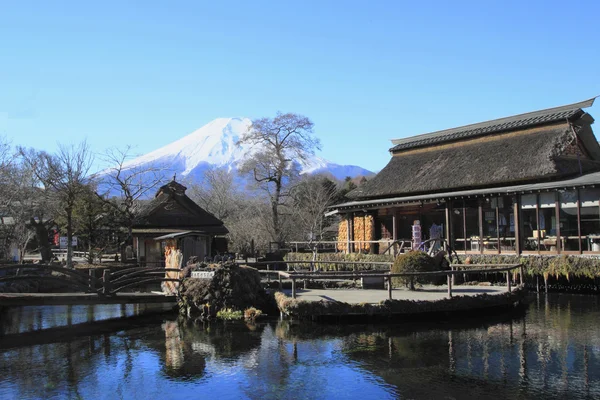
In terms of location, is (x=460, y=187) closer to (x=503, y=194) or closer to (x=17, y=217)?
(x=503, y=194)

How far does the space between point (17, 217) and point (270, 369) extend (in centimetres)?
2926

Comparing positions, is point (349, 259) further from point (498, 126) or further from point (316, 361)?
point (316, 361)

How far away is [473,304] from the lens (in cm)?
A: 1775

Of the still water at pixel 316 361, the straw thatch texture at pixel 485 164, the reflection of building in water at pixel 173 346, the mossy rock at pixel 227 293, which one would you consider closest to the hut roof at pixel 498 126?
the straw thatch texture at pixel 485 164

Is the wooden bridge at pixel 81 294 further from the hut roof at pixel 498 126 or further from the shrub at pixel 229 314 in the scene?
the hut roof at pixel 498 126

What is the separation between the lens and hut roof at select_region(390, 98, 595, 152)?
2988cm

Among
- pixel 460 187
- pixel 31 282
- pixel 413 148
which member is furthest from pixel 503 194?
pixel 31 282

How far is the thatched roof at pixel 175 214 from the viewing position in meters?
41.2

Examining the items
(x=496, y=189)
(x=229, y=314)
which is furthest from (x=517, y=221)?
(x=229, y=314)

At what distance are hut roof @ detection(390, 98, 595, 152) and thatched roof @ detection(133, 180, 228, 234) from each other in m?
14.7

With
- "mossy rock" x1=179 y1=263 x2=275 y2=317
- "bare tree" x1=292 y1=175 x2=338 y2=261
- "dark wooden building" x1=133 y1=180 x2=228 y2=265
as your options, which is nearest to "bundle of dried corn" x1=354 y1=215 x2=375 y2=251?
"dark wooden building" x1=133 y1=180 x2=228 y2=265

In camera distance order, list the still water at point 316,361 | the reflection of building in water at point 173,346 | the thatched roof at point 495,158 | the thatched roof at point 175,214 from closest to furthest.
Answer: the still water at point 316,361, the reflection of building in water at point 173,346, the thatched roof at point 495,158, the thatched roof at point 175,214

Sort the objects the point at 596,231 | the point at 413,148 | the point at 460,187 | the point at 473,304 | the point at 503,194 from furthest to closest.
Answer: the point at 413,148
the point at 460,187
the point at 503,194
the point at 596,231
the point at 473,304

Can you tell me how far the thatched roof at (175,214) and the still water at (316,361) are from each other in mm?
23262
